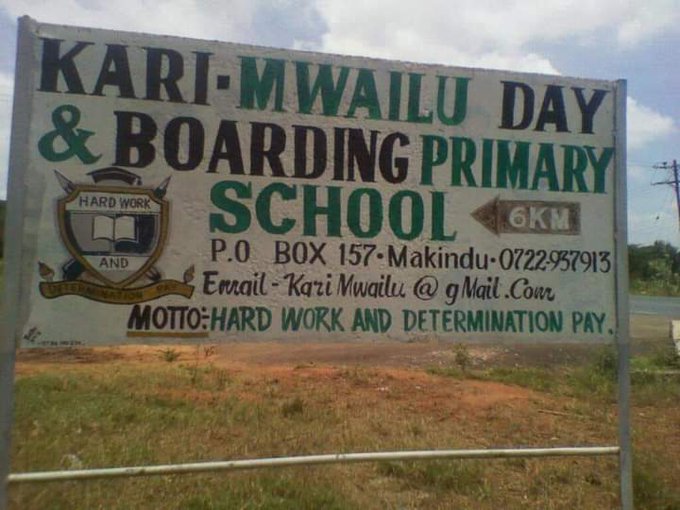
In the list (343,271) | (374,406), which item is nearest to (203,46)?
(343,271)

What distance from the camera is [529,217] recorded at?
383 centimetres

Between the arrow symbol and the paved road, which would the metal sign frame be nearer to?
the arrow symbol

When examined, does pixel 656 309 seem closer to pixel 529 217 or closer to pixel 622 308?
pixel 622 308

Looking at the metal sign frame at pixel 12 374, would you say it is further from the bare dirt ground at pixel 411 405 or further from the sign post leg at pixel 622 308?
the bare dirt ground at pixel 411 405

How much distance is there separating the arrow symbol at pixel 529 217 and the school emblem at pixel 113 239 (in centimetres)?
175

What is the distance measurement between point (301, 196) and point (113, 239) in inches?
39.6

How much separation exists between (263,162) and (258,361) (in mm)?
7228

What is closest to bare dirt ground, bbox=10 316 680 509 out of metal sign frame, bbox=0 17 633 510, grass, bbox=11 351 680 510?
grass, bbox=11 351 680 510

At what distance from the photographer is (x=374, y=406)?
7.09 m

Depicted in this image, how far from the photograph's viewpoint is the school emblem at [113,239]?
3266mm

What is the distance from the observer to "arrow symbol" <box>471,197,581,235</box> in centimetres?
379

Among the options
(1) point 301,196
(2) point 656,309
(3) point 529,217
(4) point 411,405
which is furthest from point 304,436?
(2) point 656,309

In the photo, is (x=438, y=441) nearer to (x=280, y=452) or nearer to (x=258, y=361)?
(x=280, y=452)

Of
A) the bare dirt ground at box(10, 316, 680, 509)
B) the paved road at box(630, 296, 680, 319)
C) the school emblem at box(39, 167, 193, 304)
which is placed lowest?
the bare dirt ground at box(10, 316, 680, 509)
